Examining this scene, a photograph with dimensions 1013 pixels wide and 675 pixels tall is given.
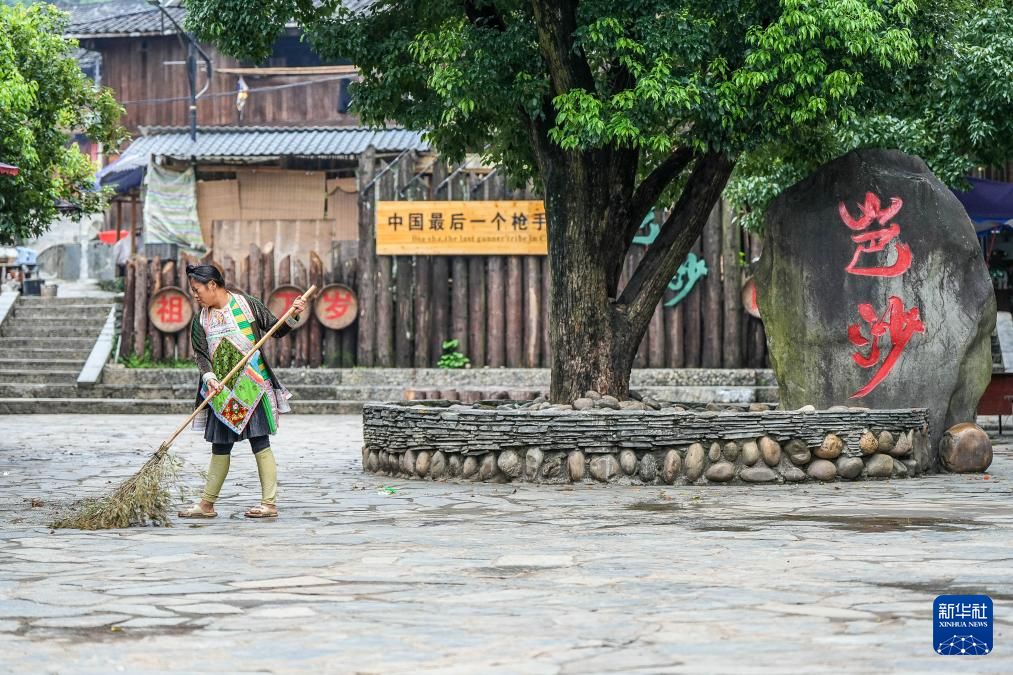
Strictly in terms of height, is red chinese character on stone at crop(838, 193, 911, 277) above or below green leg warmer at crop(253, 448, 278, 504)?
above

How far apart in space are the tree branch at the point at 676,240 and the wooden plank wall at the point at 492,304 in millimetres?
6855

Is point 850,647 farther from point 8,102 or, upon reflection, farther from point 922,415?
point 8,102

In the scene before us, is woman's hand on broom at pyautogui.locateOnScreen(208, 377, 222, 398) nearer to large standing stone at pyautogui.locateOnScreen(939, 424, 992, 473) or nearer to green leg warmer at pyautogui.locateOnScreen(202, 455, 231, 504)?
green leg warmer at pyautogui.locateOnScreen(202, 455, 231, 504)

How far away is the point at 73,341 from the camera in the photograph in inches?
816

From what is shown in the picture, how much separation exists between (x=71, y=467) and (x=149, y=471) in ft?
13.1

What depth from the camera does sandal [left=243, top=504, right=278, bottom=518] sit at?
7.69m

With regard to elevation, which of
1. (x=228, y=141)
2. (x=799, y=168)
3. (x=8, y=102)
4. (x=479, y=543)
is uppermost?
(x=228, y=141)

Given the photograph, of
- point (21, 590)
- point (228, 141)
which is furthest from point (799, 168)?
point (228, 141)

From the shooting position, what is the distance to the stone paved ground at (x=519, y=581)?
402cm

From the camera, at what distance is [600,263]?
34.9 ft

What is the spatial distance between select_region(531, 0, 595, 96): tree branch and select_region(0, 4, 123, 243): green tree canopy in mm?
5295

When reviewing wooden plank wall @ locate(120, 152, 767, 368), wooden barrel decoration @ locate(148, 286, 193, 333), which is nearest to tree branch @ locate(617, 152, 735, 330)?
wooden plank wall @ locate(120, 152, 767, 368)
